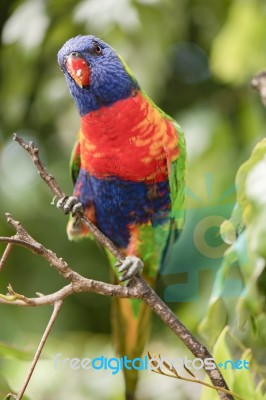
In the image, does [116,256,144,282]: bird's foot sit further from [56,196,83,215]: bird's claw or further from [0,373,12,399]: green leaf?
[0,373,12,399]: green leaf

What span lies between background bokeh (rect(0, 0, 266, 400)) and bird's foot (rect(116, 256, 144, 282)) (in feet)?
1.29

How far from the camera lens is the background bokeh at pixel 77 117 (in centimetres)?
149

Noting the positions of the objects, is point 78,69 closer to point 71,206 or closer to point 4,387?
point 71,206

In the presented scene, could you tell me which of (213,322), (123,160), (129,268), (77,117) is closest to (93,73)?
(123,160)

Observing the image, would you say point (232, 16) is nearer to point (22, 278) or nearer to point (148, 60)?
point (148, 60)

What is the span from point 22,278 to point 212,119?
0.79m

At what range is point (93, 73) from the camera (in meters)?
0.83

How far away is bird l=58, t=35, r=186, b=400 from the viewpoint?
0.83 metres

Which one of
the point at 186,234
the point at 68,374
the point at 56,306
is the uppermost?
the point at 56,306

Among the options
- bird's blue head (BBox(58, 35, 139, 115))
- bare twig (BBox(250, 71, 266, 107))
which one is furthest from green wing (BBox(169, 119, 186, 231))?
bare twig (BBox(250, 71, 266, 107))

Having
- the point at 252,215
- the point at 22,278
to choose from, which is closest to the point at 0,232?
the point at 22,278

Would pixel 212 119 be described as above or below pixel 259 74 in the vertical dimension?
below

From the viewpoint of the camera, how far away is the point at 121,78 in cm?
87

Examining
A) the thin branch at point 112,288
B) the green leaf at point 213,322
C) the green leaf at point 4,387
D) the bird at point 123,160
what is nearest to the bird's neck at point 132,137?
the bird at point 123,160
